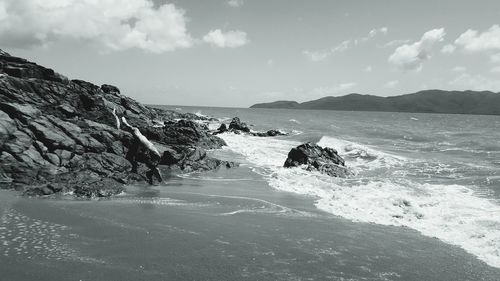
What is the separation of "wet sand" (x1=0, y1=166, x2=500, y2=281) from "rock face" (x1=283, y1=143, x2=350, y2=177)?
12.4m

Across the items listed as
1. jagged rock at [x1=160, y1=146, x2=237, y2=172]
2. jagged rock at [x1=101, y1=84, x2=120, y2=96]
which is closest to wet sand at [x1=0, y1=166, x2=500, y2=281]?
jagged rock at [x1=160, y1=146, x2=237, y2=172]

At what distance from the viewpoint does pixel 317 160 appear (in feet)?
106

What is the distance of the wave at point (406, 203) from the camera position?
607 inches

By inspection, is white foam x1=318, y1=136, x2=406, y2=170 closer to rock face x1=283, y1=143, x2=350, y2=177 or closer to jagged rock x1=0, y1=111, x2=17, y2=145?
rock face x1=283, y1=143, x2=350, y2=177

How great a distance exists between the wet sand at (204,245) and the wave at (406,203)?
1.09 metres

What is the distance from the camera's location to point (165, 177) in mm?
24656

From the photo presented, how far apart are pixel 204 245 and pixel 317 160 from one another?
2081 centimetres

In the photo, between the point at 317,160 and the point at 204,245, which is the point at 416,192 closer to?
the point at 317,160

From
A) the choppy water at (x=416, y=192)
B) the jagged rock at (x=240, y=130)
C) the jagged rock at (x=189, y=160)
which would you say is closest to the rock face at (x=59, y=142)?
the jagged rock at (x=189, y=160)

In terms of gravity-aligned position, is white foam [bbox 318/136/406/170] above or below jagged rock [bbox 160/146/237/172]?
below

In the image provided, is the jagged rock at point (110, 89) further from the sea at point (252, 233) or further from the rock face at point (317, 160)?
the sea at point (252, 233)

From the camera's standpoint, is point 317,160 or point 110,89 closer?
point 317,160

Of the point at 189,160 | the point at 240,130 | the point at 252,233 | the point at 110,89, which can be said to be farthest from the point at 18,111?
the point at 240,130

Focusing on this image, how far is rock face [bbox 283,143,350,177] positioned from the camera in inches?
1203
